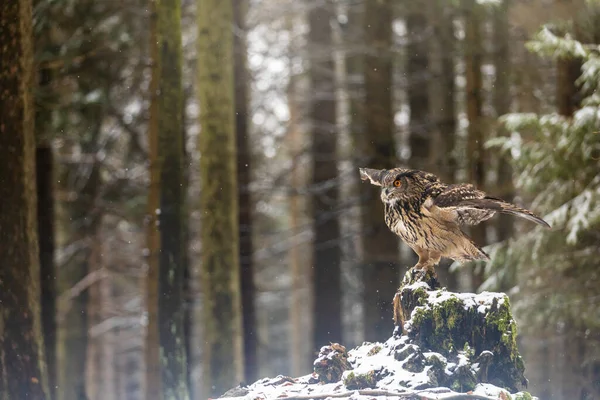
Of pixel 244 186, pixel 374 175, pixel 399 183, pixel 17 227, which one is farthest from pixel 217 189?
pixel 399 183

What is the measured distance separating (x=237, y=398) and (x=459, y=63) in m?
12.4

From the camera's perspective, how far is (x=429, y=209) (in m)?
4.30

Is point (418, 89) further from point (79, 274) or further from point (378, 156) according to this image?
point (79, 274)

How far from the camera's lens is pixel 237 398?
153 inches

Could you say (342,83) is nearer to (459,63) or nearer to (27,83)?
(459,63)

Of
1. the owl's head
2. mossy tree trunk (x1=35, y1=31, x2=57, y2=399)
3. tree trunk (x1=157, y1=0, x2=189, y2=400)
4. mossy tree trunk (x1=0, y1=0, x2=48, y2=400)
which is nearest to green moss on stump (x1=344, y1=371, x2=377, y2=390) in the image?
the owl's head

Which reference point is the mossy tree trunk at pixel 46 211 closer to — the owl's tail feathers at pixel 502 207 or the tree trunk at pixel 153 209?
the tree trunk at pixel 153 209

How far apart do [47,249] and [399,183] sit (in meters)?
9.10

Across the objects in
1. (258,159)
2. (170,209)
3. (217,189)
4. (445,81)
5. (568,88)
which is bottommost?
(170,209)

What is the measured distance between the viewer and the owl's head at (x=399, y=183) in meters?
4.28

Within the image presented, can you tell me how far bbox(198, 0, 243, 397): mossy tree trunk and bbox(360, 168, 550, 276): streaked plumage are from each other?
4.72m

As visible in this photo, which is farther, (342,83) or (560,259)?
(342,83)

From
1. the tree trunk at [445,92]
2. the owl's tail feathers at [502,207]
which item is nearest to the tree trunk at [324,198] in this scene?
the tree trunk at [445,92]


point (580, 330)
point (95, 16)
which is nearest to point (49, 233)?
point (95, 16)
